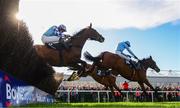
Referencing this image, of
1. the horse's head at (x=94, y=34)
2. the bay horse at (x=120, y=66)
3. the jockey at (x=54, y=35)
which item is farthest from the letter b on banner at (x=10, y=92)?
the bay horse at (x=120, y=66)

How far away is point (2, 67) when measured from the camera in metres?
9.59

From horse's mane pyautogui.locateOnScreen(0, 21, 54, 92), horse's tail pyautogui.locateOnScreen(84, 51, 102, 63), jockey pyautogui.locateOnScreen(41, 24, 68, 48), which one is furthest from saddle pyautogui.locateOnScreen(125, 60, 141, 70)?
horse's mane pyautogui.locateOnScreen(0, 21, 54, 92)

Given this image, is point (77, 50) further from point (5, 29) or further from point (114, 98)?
point (5, 29)

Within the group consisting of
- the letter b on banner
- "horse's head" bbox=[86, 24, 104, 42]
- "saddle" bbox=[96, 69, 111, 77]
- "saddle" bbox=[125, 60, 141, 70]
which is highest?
"horse's head" bbox=[86, 24, 104, 42]

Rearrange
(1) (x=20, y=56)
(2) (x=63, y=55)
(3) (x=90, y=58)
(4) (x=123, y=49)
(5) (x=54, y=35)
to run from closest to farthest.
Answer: (1) (x=20, y=56) → (5) (x=54, y=35) → (2) (x=63, y=55) → (3) (x=90, y=58) → (4) (x=123, y=49)

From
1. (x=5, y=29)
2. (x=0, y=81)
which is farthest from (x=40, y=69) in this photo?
(x=0, y=81)

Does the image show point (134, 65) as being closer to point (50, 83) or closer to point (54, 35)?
point (50, 83)

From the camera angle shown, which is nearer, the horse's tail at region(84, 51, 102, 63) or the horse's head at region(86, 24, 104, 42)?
the horse's head at region(86, 24, 104, 42)

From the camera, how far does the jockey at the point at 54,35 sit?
13977mm

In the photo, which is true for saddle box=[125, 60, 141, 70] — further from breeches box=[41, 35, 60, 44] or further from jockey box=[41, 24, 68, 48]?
breeches box=[41, 35, 60, 44]

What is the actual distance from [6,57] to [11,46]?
26cm

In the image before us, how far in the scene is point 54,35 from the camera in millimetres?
14023

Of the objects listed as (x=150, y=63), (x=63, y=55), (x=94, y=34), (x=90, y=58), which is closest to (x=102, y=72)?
(x=90, y=58)

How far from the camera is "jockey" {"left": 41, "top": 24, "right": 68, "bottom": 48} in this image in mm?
13977
